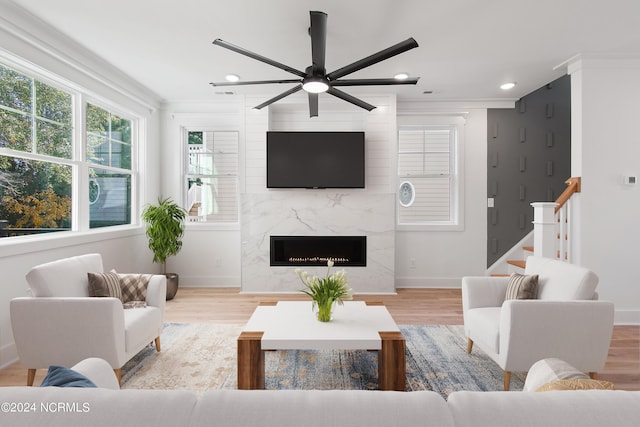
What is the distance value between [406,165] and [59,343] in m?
4.49

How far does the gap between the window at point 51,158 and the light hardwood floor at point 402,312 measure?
1278mm

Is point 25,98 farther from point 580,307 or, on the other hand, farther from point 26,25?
point 580,307

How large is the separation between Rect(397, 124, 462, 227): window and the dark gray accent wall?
0.54 metres

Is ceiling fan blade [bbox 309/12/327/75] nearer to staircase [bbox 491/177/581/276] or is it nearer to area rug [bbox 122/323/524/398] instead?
area rug [bbox 122/323/524/398]

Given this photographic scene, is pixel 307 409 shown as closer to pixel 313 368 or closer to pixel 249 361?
pixel 249 361

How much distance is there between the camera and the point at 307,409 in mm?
724

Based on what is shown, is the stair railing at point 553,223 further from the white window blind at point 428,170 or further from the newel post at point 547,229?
the white window blind at point 428,170

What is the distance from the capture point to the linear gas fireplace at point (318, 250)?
15.6 feet

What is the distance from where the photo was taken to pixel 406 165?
205 inches

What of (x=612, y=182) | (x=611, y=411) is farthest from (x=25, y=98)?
(x=612, y=182)

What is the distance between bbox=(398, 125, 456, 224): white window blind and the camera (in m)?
5.18

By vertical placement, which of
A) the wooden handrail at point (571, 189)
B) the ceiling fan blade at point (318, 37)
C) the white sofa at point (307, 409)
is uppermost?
the ceiling fan blade at point (318, 37)

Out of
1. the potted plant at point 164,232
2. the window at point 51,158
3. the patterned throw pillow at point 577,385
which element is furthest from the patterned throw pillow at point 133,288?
the patterned throw pillow at point 577,385

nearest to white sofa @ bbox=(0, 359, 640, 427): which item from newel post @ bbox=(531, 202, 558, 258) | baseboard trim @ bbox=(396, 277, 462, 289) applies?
newel post @ bbox=(531, 202, 558, 258)
